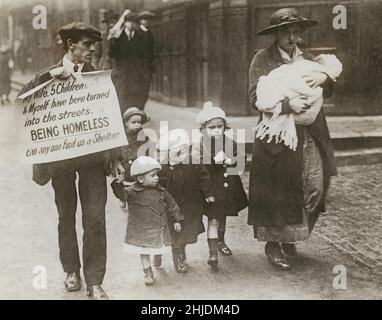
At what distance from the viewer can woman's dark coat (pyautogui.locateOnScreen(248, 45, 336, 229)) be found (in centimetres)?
359

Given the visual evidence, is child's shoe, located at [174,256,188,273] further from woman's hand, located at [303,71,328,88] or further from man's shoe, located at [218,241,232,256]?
woman's hand, located at [303,71,328,88]

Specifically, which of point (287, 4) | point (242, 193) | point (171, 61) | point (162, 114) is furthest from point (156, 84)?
point (242, 193)

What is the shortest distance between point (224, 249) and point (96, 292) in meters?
0.90

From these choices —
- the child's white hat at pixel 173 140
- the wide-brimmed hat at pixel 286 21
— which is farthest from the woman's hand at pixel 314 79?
the child's white hat at pixel 173 140

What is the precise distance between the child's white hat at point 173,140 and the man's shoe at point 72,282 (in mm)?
860

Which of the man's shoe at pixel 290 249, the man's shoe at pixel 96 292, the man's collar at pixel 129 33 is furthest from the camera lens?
the man's collar at pixel 129 33

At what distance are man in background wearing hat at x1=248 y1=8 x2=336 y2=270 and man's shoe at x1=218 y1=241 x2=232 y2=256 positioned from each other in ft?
0.73

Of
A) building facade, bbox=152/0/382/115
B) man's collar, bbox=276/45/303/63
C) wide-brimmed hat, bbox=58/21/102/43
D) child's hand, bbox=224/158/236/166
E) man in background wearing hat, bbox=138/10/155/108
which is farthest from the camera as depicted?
man in background wearing hat, bbox=138/10/155/108

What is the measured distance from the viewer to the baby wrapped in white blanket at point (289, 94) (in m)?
3.48

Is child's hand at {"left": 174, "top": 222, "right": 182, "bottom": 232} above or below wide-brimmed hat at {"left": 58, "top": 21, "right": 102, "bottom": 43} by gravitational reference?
below

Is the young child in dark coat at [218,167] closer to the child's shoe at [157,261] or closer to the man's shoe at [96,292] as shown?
the child's shoe at [157,261]

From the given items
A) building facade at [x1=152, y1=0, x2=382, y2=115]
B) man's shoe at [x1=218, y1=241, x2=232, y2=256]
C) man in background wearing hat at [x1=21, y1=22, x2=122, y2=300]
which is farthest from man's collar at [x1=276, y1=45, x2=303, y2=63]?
building facade at [x1=152, y1=0, x2=382, y2=115]

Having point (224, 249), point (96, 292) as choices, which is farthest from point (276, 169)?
point (96, 292)

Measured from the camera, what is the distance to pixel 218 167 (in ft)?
12.2
